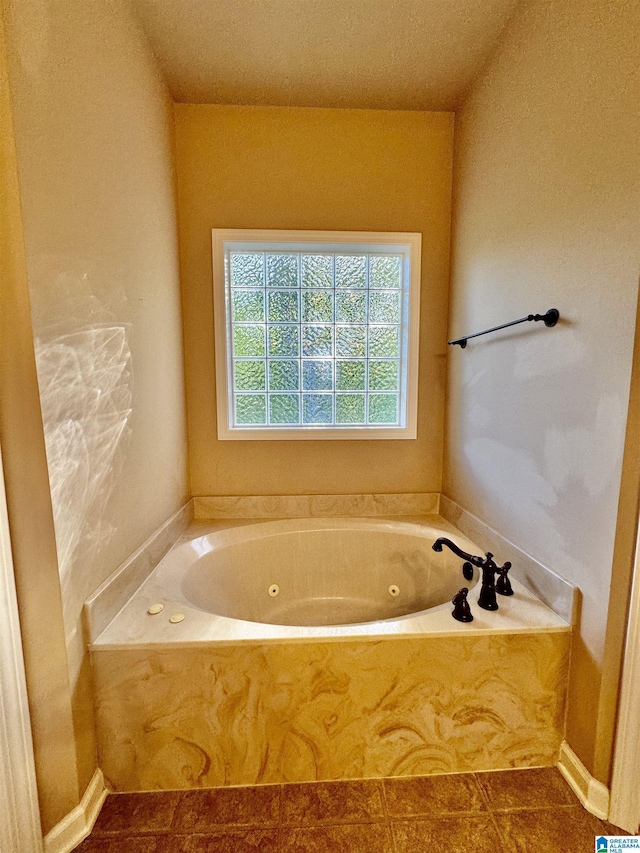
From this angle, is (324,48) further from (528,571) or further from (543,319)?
(528,571)

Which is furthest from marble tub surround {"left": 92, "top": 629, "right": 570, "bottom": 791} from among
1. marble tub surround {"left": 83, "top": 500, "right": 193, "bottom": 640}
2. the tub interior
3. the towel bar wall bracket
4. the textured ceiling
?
the textured ceiling

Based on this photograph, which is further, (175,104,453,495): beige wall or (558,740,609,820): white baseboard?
(175,104,453,495): beige wall

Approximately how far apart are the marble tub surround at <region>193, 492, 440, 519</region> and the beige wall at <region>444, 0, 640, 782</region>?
1.77 feet

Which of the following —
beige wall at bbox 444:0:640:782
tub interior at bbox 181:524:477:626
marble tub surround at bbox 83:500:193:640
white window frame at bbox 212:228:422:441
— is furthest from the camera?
white window frame at bbox 212:228:422:441

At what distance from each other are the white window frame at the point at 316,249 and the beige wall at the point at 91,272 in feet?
1.17

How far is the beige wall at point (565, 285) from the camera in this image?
1038 millimetres

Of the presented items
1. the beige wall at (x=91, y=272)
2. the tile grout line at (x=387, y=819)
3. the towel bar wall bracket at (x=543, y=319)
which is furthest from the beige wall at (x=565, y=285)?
the beige wall at (x=91, y=272)

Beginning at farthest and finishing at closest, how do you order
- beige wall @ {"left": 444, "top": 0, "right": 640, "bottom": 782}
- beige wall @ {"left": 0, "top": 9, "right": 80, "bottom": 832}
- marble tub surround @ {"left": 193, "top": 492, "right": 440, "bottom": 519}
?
1. marble tub surround @ {"left": 193, "top": 492, "right": 440, "bottom": 519}
2. beige wall @ {"left": 444, "top": 0, "right": 640, "bottom": 782}
3. beige wall @ {"left": 0, "top": 9, "right": 80, "bottom": 832}

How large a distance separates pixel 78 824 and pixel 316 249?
238 cm

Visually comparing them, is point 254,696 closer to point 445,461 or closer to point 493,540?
point 493,540

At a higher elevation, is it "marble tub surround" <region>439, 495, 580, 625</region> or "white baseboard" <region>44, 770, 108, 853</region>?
"marble tub surround" <region>439, 495, 580, 625</region>

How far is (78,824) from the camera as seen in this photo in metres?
1.08

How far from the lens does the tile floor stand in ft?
3.50

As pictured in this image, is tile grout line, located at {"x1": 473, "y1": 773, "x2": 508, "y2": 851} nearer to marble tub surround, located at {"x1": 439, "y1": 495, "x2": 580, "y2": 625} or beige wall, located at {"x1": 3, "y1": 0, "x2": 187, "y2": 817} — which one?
marble tub surround, located at {"x1": 439, "y1": 495, "x2": 580, "y2": 625}
